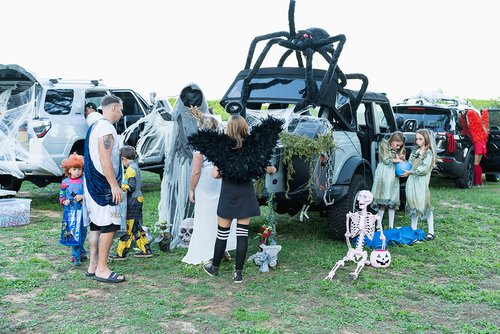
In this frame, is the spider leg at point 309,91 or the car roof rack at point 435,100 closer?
the spider leg at point 309,91

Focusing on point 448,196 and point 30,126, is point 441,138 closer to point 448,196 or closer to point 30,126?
point 448,196

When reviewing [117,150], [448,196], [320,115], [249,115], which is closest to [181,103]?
[249,115]

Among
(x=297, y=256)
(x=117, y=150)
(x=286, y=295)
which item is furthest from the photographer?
(x=297, y=256)

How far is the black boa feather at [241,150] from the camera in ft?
18.0

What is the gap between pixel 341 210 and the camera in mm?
6910

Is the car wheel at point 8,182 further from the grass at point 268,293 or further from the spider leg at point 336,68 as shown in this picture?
the spider leg at point 336,68

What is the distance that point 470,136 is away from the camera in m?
13.1

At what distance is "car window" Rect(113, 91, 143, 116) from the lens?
11922 mm

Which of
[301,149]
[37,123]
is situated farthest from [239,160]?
[37,123]

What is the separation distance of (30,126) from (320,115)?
16.9 ft

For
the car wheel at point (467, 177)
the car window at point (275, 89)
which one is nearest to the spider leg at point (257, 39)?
the car window at point (275, 89)

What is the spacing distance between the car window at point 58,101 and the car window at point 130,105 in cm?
176

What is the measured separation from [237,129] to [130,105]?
275 inches

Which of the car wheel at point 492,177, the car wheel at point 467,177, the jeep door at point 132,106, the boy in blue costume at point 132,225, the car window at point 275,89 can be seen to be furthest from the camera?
the car wheel at point 492,177
